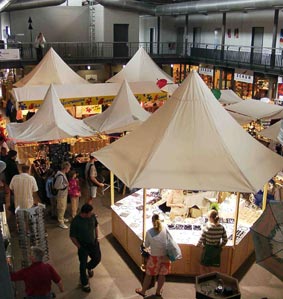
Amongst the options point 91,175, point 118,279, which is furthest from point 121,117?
point 118,279

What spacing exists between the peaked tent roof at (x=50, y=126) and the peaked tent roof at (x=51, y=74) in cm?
457

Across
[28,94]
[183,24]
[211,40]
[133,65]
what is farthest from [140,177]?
[183,24]

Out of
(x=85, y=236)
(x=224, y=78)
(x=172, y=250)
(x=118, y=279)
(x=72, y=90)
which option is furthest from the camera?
(x=224, y=78)

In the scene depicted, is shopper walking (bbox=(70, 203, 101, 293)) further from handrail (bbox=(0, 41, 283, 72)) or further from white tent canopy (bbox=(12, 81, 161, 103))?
handrail (bbox=(0, 41, 283, 72))

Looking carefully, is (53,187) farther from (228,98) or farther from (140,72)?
(140,72)

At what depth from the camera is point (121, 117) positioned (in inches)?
479

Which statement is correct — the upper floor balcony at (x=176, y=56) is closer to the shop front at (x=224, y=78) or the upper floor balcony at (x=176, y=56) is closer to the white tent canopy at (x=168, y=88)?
the shop front at (x=224, y=78)

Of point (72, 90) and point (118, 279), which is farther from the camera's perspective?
point (72, 90)

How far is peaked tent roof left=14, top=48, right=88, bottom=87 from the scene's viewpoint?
16750mm

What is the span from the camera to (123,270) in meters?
7.82

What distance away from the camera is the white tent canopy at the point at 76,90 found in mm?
14000

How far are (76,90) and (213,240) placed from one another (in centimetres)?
940

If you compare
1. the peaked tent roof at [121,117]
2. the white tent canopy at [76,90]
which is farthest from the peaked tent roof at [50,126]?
the white tent canopy at [76,90]

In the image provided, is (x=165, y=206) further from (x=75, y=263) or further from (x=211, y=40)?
(x=211, y=40)
